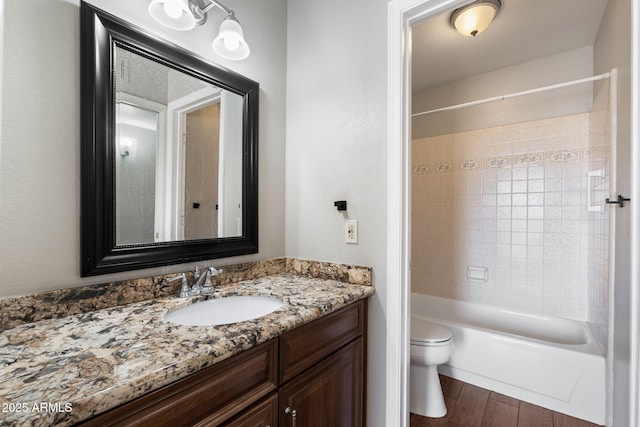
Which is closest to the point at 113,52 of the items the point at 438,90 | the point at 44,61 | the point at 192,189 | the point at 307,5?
the point at 44,61

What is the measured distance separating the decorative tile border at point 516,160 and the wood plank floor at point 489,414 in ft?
5.34

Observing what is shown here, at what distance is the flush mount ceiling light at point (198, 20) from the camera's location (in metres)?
1.05

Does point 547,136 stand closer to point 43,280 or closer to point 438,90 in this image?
point 438,90

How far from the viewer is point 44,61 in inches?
34.9

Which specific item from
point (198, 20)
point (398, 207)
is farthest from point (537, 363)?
point (198, 20)

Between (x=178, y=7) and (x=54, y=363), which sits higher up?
(x=178, y=7)

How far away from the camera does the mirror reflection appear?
1063 millimetres

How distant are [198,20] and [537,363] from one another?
2.64m

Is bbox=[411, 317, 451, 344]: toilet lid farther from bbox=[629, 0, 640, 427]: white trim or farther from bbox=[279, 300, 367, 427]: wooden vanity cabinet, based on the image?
bbox=[629, 0, 640, 427]: white trim

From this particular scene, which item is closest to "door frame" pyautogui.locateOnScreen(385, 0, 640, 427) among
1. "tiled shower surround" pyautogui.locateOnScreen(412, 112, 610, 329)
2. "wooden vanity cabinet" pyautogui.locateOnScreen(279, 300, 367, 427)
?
"wooden vanity cabinet" pyautogui.locateOnScreen(279, 300, 367, 427)

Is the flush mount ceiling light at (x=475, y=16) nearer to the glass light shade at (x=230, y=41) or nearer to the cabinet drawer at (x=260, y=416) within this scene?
the glass light shade at (x=230, y=41)

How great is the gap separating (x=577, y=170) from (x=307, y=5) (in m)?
2.27

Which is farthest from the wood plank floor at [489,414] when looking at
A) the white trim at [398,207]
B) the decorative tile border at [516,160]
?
the decorative tile border at [516,160]

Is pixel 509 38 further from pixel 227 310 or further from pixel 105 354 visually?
pixel 105 354
